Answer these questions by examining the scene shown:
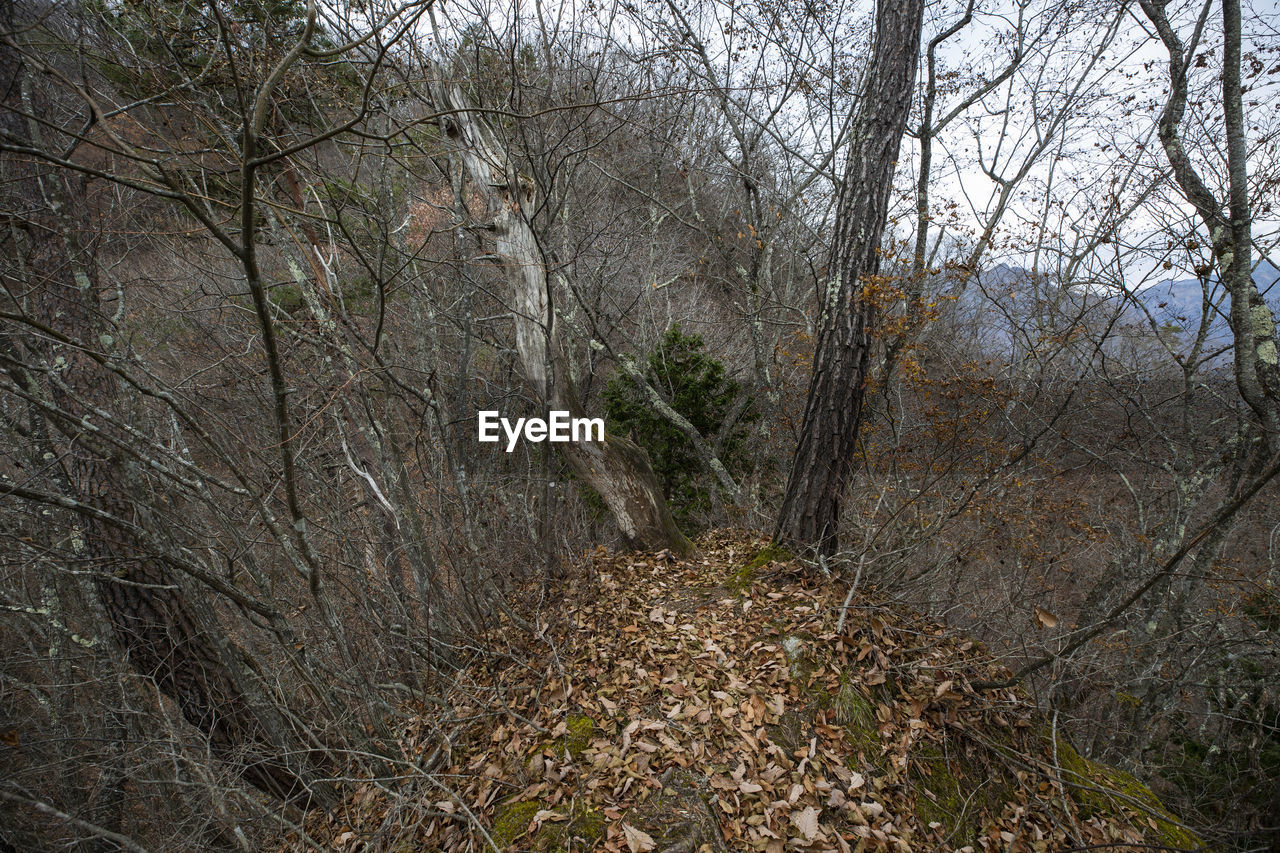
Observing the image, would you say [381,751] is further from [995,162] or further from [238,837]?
[995,162]

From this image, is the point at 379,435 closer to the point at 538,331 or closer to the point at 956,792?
the point at 538,331

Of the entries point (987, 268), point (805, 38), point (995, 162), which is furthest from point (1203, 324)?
point (805, 38)

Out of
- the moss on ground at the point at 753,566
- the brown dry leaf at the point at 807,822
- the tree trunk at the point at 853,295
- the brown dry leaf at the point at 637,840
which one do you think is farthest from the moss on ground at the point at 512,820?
the tree trunk at the point at 853,295

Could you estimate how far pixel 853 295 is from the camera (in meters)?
3.99

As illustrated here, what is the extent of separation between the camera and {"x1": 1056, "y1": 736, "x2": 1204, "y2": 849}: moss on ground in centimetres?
289

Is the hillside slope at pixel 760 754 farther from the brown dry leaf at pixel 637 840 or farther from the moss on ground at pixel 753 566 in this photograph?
the moss on ground at pixel 753 566

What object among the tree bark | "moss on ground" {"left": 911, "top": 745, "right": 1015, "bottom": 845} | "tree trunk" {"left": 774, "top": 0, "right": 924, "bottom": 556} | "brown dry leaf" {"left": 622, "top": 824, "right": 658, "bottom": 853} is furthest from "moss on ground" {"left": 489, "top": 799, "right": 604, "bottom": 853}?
the tree bark

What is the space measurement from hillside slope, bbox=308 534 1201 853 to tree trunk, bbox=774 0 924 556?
2.33 ft

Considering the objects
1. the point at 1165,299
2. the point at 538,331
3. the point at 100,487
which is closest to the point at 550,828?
the point at 538,331

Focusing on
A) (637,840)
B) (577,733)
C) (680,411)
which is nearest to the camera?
(637,840)

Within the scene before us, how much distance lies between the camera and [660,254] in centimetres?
1277

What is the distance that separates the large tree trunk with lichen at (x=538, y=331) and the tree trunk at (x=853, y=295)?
1.49 metres

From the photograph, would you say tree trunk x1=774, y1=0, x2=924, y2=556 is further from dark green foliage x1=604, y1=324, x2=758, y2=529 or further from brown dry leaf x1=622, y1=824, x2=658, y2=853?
dark green foliage x1=604, y1=324, x2=758, y2=529

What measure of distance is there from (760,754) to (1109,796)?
6.42 feet
